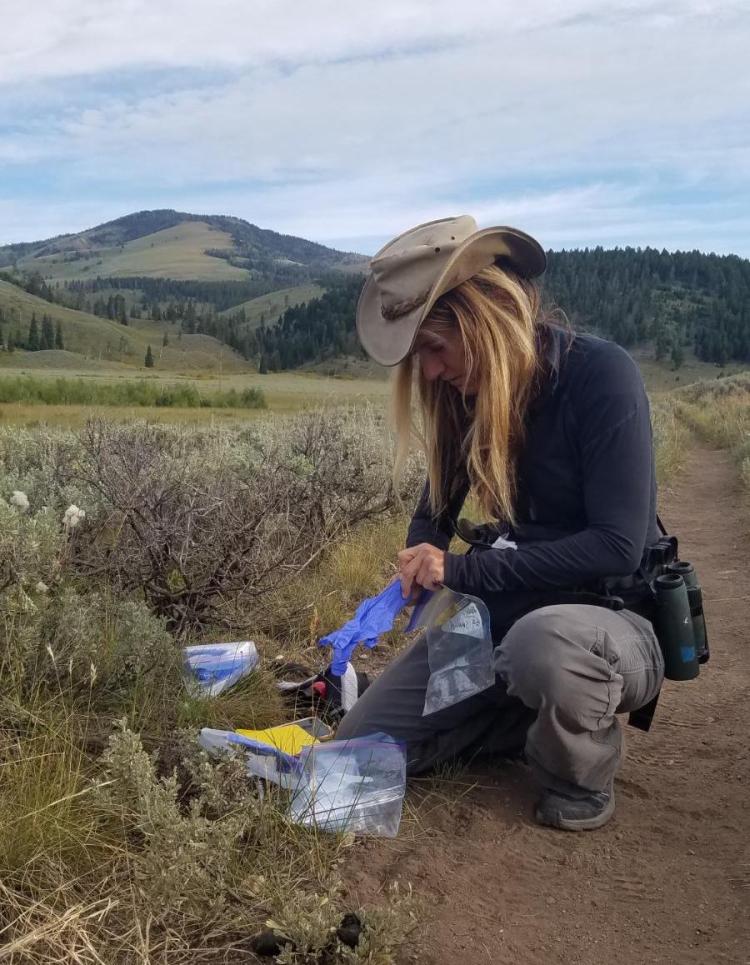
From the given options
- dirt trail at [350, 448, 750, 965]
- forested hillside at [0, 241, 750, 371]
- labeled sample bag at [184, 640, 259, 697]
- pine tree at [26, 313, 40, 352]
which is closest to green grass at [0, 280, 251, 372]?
forested hillside at [0, 241, 750, 371]

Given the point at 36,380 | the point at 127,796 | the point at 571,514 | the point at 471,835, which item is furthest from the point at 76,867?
the point at 36,380

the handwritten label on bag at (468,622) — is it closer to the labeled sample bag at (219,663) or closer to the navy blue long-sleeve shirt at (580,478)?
the navy blue long-sleeve shirt at (580,478)

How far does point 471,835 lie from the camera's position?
2617 millimetres

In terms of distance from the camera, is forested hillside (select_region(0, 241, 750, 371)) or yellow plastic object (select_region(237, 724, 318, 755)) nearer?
yellow plastic object (select_region(237, 724, 318, 755))

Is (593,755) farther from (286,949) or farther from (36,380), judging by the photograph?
(36,380)

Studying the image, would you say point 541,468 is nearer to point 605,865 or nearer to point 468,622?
point 468,622

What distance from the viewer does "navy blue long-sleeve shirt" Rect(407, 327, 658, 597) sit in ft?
8.68

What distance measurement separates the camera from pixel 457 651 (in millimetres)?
3010

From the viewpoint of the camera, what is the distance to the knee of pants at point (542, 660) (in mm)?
2605

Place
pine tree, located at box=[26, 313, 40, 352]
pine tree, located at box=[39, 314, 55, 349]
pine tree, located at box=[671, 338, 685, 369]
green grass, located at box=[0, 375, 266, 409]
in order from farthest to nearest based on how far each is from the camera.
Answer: pine tree, located at box=[671, 338, 685, 369], pine tree, located at box=[39, 314, 55, 349], pine tree, located at box=[26, 313, 40, 352], green grass, located at box=[0, 375, 266, 409]

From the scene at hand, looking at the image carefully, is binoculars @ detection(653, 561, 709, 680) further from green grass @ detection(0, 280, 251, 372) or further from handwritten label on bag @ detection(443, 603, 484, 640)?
green grass @ detection(0, 280, 251, 372)

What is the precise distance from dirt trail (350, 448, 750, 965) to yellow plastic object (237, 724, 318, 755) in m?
0.44

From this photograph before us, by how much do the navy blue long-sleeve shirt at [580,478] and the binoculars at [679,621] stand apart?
0.46 ft

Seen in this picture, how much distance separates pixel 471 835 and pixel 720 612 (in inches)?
125
